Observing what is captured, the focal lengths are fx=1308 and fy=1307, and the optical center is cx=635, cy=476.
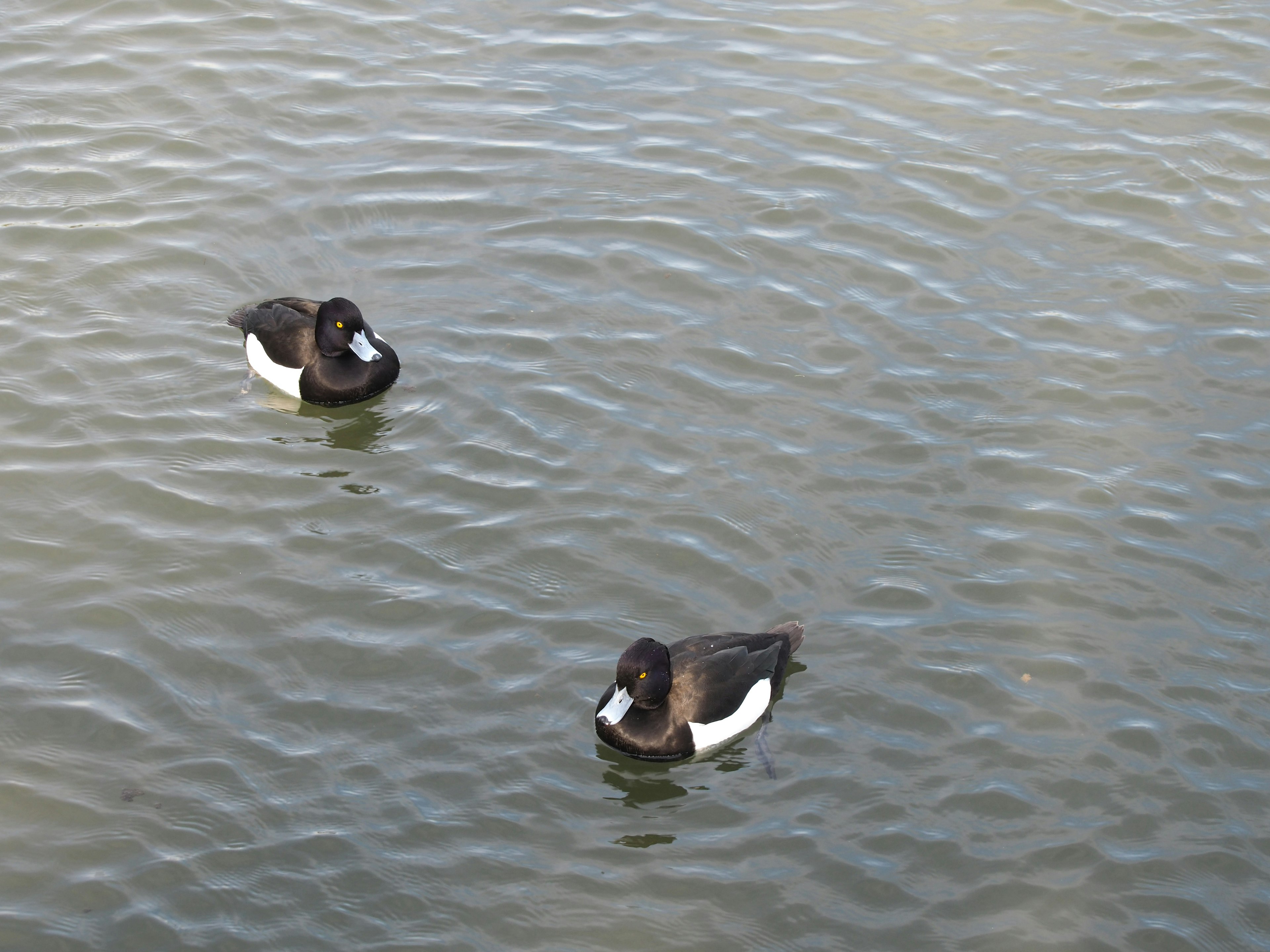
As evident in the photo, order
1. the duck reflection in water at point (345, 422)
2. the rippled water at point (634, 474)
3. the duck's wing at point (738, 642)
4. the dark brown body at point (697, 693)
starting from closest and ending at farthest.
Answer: the rippled water at point (634, 474) < the dark brown body at point (697, 693) < the duck's wing at point (738, 642) < the duck reflection in water at point (345, 422)

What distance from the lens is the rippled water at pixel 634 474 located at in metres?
6.88

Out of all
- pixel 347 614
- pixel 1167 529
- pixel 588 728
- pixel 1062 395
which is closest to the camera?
pixel 588 728

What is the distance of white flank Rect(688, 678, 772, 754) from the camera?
7.69 meters

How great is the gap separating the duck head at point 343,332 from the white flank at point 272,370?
30 centimetres

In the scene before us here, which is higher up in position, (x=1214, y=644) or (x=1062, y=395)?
(x=1062, y=395)

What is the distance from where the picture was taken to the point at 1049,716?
7.73 metres

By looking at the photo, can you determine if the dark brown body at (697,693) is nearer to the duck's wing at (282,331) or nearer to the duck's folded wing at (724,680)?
the duck's folded wing at (724,680)

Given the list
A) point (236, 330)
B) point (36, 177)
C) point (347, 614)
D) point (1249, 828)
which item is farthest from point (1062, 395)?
point (36, 177)

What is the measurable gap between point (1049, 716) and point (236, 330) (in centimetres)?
680

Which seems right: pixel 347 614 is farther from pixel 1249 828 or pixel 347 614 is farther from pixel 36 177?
pixel 36 177

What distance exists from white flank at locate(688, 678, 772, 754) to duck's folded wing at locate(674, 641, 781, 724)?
19 millimetres

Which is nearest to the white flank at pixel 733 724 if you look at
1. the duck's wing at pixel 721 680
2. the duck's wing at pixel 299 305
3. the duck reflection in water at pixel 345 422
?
the duck's wing at pixel 721 680

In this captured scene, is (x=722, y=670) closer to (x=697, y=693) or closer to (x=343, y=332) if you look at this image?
(x=697, y=693)

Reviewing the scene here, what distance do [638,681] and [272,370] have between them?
169 inches
